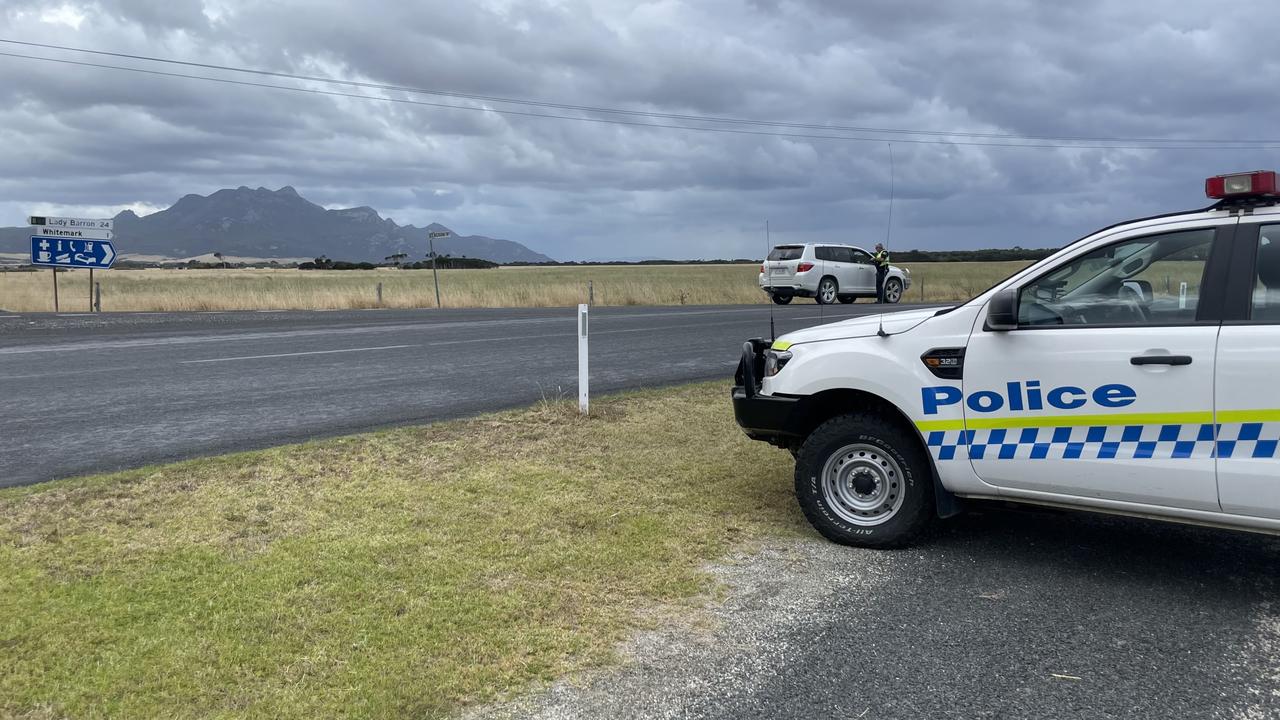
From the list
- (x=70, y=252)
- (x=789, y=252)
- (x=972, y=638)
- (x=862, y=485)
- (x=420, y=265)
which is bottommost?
(x=972, y=638)

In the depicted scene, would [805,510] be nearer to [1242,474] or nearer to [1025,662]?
[1025,662]

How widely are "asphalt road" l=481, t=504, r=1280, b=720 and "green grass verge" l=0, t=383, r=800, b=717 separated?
0.97ft

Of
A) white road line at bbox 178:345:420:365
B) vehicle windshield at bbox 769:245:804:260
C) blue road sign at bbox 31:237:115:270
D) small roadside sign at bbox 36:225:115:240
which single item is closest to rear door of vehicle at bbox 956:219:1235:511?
white road line at bbox 178:345:420:365

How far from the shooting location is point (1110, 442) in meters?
4.16

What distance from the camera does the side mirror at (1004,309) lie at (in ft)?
14.0

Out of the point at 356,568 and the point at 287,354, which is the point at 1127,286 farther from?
the point at 287,354

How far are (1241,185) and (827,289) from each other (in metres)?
25.7

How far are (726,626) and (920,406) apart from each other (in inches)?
63.4

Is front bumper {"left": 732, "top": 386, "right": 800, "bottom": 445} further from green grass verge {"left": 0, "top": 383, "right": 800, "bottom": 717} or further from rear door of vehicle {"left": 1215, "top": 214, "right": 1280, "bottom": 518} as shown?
rear door of vehicle {"left": 1215, "top": 214, "right": 1280, "bottom": 518}

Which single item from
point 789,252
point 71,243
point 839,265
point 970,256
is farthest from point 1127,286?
point 970,256

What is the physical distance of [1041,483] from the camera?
14.3ft

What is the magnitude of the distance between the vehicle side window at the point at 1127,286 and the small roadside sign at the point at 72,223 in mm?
28407

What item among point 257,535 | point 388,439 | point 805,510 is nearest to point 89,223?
point 388,439

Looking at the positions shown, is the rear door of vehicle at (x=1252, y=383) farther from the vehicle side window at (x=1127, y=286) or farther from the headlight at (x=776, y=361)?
the headlight at (x=776, y=361)
